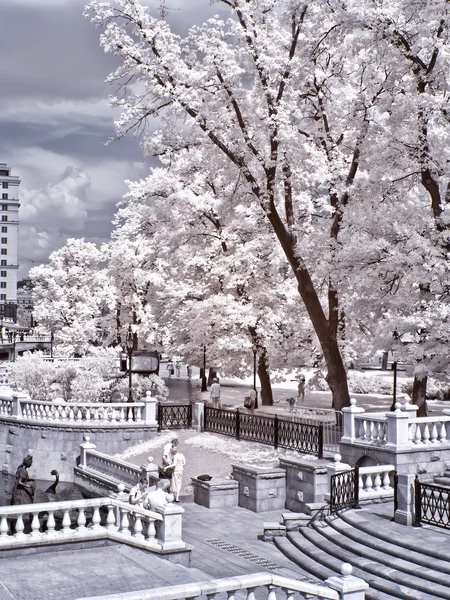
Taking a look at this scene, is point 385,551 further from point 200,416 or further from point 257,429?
point 200,416

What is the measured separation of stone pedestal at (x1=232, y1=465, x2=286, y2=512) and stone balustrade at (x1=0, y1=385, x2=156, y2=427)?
870 centimetres

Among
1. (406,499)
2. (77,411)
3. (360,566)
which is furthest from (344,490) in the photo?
(77,411)

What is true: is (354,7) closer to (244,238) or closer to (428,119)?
(428,119)

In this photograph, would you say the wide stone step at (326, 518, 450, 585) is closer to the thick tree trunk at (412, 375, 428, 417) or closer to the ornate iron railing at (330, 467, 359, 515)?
the ornate iron railing at (330, 467, 359, 515)

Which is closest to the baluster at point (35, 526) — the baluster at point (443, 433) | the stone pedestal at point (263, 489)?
the stone pedestal at point (263, 489)

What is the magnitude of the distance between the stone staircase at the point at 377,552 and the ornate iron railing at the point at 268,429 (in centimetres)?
564

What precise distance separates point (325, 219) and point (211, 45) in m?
8.33

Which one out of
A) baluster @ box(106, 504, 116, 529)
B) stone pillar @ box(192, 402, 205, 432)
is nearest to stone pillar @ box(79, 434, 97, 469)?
stone pillar @ box(192, 402, 205, 432)

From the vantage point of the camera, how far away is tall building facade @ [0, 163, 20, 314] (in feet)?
438

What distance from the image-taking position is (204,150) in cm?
2797

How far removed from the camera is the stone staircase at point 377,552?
1265 cm

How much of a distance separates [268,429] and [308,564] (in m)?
9.64

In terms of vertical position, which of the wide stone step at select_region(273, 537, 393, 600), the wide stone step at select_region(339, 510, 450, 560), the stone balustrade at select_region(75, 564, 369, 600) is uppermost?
the stone balustrade at select_region(75, 564, 369, 600)

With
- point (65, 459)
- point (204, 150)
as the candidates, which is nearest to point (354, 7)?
point (204, 150)
